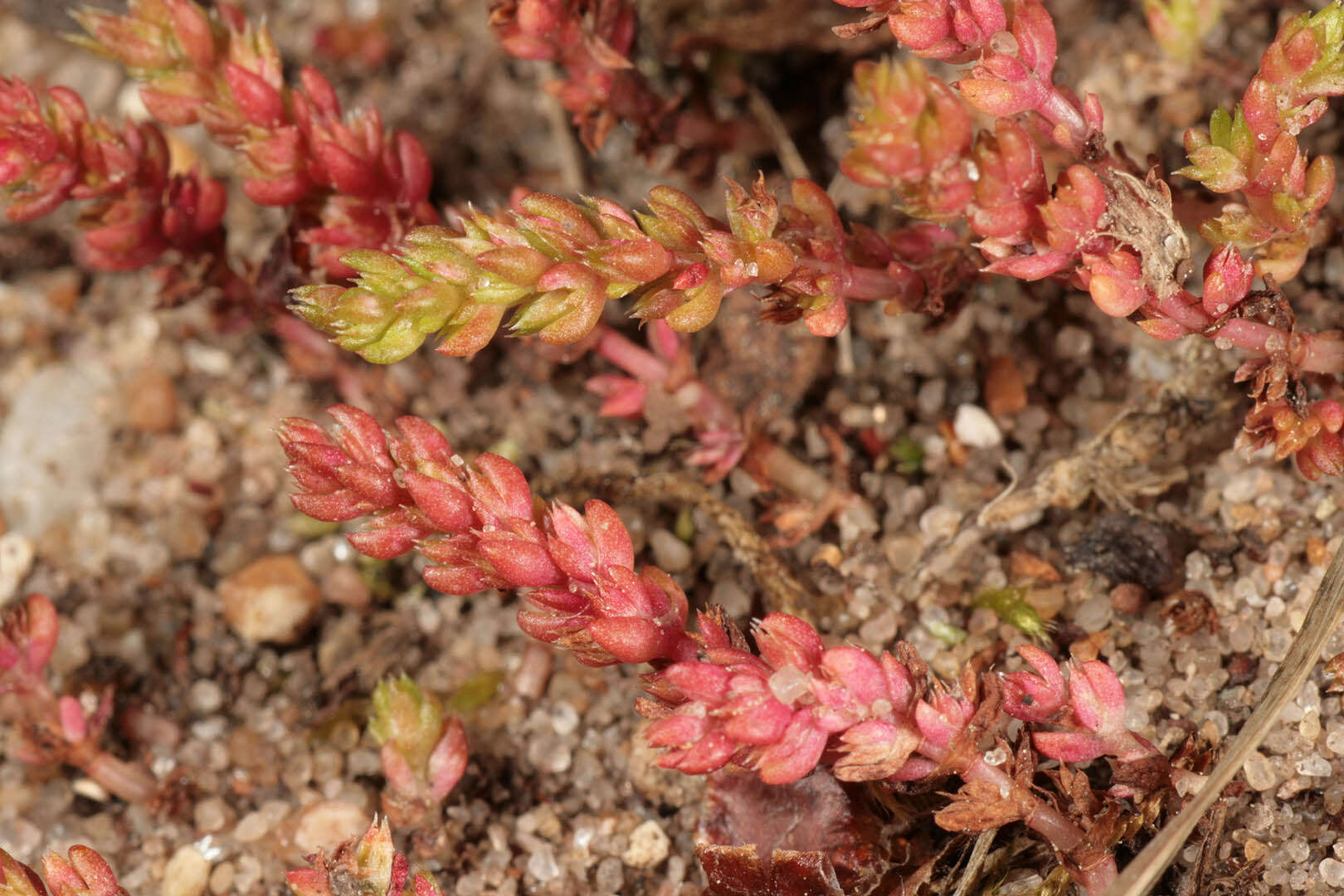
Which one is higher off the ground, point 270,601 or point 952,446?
point 952,446

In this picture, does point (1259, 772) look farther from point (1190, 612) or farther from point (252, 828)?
point (252, 828)

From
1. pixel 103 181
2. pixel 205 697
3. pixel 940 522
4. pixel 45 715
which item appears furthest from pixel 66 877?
pixel 940 522

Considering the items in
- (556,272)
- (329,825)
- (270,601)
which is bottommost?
(329,825)

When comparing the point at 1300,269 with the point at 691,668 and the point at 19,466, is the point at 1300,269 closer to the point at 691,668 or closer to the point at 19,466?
the point at 691,668

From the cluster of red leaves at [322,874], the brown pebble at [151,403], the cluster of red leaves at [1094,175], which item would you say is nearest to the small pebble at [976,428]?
the cluster of red leaves at [1094,175]

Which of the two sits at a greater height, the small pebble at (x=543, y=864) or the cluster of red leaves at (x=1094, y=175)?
the cluster of red leaves at (x=1094, y=175)

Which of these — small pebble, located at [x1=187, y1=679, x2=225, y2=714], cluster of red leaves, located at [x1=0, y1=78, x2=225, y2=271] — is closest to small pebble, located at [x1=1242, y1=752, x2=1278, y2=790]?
small pebble, located at [x1=187, y1=679, x2=225, y2=714]

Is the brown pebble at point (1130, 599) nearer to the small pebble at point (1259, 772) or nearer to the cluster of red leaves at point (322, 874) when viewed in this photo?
the small pebble at point (1259, 772)
